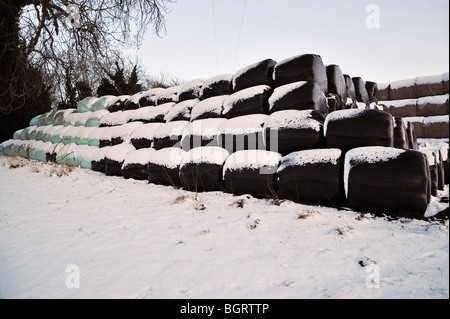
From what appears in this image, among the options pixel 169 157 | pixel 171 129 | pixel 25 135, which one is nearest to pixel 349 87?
pixel 171 129

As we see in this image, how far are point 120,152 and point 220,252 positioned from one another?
2706mm

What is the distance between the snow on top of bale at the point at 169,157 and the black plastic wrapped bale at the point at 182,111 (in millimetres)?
471

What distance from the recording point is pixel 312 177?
1.93m

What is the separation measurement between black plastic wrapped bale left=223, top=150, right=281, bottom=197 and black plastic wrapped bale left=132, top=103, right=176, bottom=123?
1.57 meters

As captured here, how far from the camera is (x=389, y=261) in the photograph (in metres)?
1.15

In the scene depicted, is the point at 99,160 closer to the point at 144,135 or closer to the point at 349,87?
the point at 144,135

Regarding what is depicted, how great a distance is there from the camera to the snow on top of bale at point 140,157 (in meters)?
3.21

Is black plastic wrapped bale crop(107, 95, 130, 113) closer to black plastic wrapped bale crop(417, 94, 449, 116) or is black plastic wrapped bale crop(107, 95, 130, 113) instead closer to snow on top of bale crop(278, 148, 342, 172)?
snow on top of bale crop(278, 148, 342, 172)

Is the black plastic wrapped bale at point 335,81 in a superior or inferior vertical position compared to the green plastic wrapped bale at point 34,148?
superior

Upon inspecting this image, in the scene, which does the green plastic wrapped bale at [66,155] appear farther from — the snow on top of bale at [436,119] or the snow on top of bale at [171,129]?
the snow on top of bale at [436,119]

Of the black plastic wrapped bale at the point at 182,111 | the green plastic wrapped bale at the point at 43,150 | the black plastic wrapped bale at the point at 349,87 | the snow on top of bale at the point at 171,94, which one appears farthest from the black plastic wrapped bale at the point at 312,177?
the green plastic wrapped bale at the point at 43,150

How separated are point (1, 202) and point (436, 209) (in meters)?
3.66
